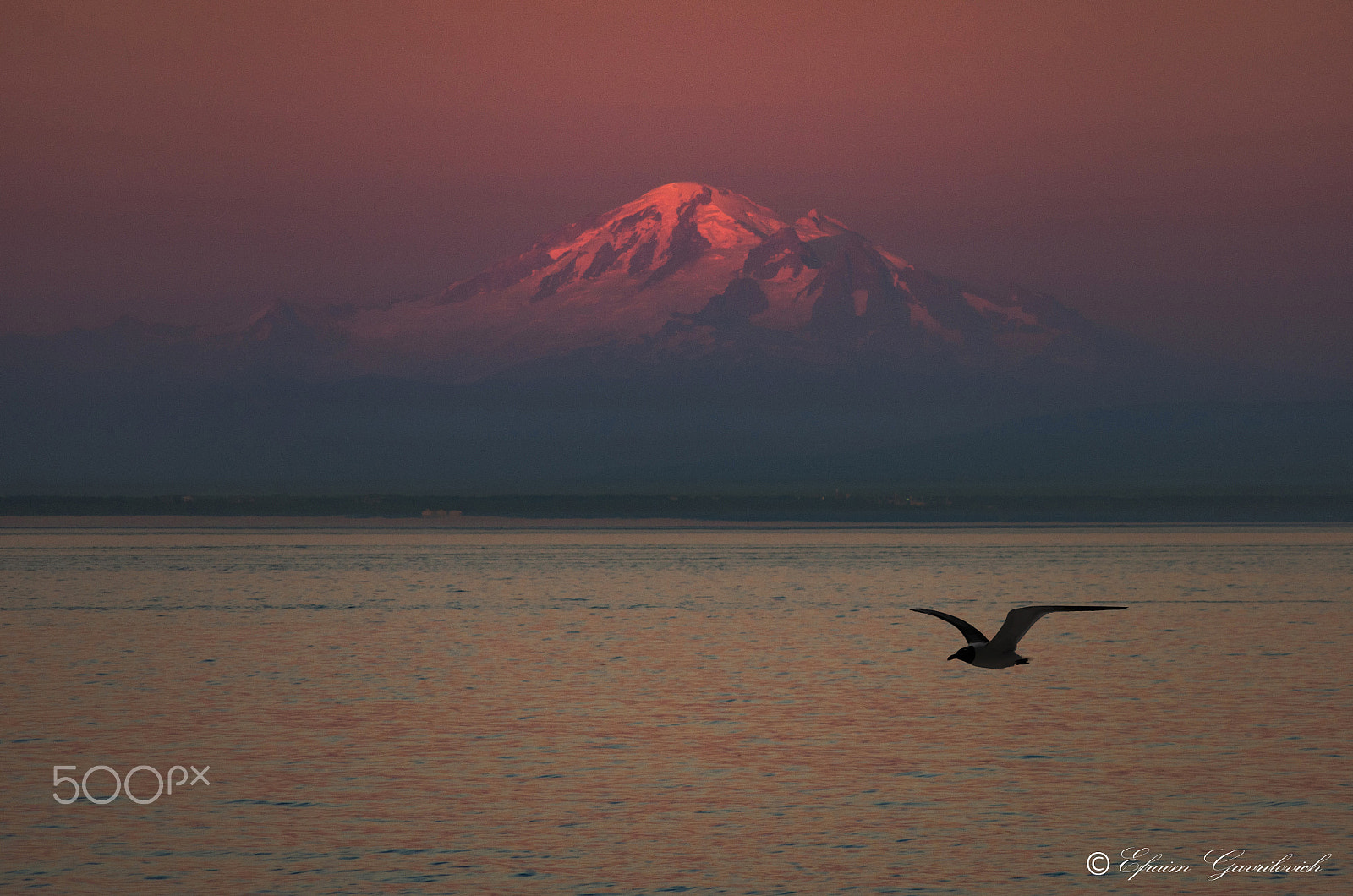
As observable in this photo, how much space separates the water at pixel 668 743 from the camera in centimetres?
1984

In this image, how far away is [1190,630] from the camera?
49406 millimetres

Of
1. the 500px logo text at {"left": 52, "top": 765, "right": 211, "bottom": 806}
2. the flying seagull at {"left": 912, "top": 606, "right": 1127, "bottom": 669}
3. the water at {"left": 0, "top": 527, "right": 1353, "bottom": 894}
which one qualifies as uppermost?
the flying seagull at {"left": 912, "top": 606, "right": 1127, "bottom": 669}

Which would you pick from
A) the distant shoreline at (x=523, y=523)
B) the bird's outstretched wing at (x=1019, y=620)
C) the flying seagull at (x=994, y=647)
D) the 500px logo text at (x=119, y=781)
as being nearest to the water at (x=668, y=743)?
the 500px logo text at (x=119, y=781)

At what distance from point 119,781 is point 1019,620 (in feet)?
42.8

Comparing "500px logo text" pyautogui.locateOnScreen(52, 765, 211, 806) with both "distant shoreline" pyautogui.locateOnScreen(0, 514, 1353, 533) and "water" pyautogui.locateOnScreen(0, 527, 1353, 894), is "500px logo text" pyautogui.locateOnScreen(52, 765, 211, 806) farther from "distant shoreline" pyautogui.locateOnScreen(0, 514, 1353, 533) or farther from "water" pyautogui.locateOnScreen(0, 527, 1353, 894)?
"distant shoreline" pyautogui.locateOnScreen(0, 514, 1353, 533)

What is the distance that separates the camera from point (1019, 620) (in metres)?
23.2

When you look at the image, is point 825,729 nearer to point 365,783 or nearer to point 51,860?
point 365,783

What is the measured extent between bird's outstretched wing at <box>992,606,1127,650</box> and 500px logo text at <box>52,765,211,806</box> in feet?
38.0

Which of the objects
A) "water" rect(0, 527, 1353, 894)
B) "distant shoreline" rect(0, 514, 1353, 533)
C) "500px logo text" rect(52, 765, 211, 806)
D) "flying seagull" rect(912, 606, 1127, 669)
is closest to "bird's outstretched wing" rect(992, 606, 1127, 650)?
"flying seagull" rect(912, 606, 1127, 669)

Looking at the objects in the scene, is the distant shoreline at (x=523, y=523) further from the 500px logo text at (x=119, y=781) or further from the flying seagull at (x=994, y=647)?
the 500px logo text at (x=119, y=781)

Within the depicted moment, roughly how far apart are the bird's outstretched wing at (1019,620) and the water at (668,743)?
209 cm

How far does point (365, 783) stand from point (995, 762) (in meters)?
9.59

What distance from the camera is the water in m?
19.8

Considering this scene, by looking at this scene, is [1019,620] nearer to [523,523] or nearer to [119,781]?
[119,781]
